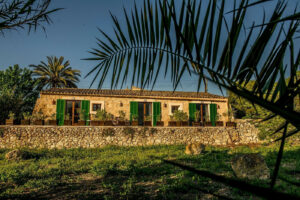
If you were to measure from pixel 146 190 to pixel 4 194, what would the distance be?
3.14m

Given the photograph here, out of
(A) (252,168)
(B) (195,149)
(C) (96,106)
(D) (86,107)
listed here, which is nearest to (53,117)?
(D) (86,107)

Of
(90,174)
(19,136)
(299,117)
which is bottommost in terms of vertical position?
(90,174)

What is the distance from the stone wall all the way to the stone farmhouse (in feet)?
5.28

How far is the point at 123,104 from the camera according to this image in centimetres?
1616

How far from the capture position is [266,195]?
0.83ft

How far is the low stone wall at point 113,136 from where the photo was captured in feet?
42.0

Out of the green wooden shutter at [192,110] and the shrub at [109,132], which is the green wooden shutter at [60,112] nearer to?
the shrub at [109,132]

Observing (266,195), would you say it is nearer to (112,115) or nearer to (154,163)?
(154,163)

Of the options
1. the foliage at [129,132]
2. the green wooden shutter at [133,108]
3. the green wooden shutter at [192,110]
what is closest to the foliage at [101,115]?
the foliage at [129,132]

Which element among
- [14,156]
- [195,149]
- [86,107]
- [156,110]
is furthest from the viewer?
[156,110]

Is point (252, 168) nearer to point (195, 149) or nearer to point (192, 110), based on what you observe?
point (195, 149)

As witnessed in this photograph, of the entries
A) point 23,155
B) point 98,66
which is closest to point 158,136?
point 23,155

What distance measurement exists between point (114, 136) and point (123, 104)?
10.2 feet

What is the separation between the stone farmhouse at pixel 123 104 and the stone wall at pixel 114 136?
1611mm
